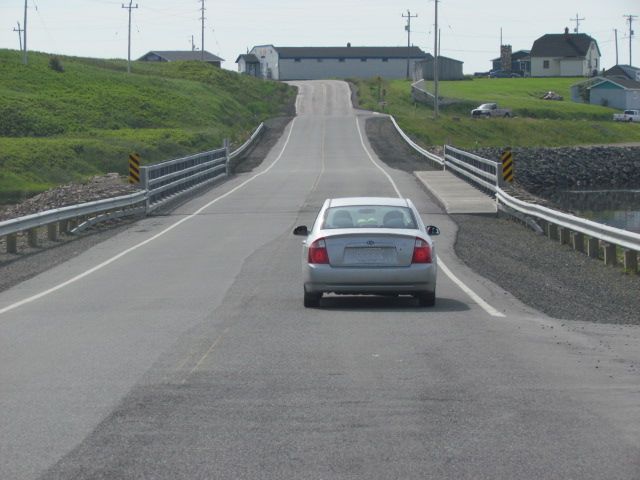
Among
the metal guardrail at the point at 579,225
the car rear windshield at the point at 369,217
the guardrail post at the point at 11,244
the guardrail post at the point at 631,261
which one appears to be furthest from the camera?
the guardrail post at the point at 11,244

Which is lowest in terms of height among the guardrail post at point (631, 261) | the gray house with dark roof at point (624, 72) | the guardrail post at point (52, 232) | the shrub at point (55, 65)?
the guardrail post at point (631, 261)

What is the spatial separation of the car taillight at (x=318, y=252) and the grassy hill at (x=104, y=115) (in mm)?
35933

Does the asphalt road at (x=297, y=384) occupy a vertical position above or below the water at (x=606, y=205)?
below

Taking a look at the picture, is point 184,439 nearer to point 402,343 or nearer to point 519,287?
point 402,343

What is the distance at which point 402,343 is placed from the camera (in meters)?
11.5

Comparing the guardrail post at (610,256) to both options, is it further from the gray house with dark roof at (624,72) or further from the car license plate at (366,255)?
the gray house with dark roof at (624,72)

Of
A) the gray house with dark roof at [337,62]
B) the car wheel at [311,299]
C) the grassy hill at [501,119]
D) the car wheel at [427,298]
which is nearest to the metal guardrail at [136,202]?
the car wheel at [311,299]

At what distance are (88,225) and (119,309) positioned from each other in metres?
13.8

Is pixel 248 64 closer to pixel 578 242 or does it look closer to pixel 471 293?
pixel 578 242

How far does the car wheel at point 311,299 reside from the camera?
1443cm

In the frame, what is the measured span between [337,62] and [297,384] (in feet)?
549

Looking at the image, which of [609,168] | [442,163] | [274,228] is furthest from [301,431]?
[609,168]

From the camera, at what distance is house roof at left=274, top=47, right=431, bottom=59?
173000mm

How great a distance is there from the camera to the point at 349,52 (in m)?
175
